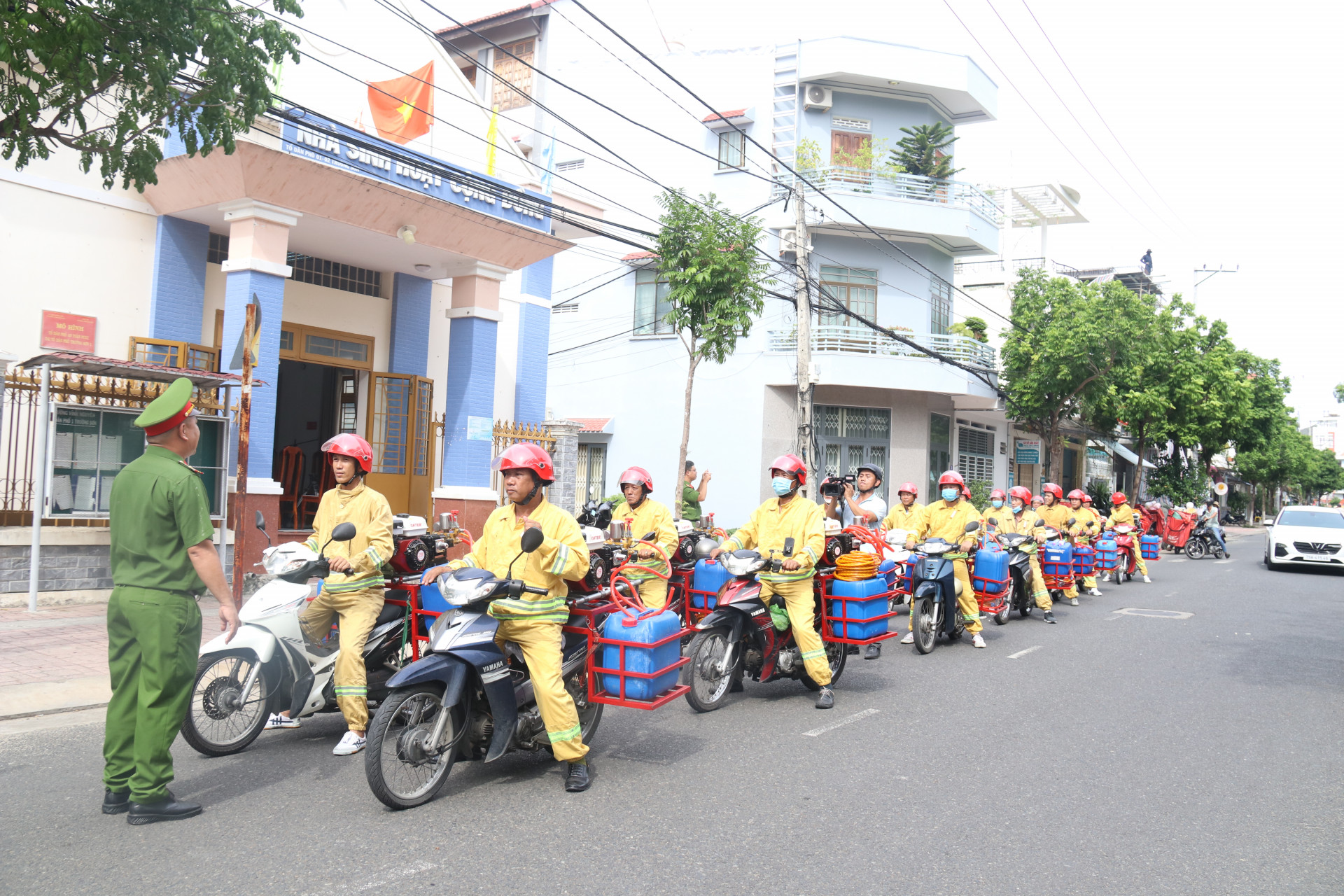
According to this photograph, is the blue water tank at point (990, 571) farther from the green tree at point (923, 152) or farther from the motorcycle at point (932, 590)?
the green tree at point (923, 152)

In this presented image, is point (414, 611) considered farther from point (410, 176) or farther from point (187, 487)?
point (410, 176)

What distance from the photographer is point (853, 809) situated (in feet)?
16.1

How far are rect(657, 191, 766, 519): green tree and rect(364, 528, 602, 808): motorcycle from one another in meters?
10.1

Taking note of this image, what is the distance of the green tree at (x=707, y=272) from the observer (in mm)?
15203

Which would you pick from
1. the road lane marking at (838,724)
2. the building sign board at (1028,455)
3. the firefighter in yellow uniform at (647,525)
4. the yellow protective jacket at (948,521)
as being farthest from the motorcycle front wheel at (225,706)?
the building sign board at (1028,455)

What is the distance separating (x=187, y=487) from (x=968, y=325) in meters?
26.6

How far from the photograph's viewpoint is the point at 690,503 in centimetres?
1248

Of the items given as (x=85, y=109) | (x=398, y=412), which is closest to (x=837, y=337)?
(x=398, y=412)

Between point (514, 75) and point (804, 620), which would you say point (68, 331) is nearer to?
point (804, 620)

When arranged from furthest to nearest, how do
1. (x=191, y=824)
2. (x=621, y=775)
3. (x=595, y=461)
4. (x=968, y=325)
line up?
(x=968, y=325)
(x=595, y=461)
(x=621, y=775)
(x=191, y=824)

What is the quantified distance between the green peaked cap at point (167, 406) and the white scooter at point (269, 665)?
1.13 m

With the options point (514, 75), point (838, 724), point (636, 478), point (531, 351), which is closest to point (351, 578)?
point (636, 478)

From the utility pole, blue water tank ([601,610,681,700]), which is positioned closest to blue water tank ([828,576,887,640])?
blue water tank ([601,610,681,700])

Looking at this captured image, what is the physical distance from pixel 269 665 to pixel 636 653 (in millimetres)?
2101
